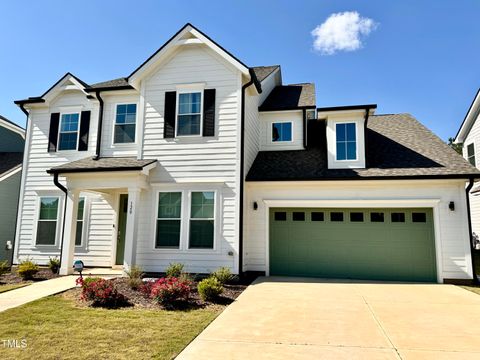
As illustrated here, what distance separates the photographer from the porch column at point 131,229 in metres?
10.2

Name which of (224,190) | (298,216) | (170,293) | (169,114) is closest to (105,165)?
(169,114)

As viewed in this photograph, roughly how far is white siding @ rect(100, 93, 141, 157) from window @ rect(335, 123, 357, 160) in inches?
288

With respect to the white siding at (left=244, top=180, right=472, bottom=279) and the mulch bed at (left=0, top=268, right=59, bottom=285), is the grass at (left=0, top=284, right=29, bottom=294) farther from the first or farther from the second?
the white siding at (left=244, top=180, right=472, bottom=279)

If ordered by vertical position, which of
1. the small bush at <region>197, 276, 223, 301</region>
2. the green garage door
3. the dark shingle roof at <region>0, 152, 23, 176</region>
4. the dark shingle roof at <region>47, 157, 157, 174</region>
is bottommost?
the small bush at <region>197, 276, 223, 301</region>

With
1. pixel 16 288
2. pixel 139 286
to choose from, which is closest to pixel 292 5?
pixel 139 286

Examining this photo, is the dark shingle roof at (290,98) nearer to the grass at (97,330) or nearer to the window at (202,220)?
the window at (202,220)

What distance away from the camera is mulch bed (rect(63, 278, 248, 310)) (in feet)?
23.5

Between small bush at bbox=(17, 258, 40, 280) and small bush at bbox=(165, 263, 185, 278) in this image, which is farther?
small bush at bbox=(17, 258, 40, 280)

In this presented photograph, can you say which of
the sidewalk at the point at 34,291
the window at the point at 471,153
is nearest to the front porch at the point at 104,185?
the sidewalk at the point at 34,291

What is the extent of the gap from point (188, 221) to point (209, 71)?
5.13m

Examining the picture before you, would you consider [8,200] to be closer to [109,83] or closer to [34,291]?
[109,83]

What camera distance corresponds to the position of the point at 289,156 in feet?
41.3

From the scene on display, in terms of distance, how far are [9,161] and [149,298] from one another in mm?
12698

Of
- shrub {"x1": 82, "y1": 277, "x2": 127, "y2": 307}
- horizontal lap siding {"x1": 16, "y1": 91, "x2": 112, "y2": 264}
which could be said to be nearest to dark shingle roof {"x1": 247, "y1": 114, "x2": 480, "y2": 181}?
shrub {"x1": 82, "y1": 277, "x2": 127, "y2": 307}
